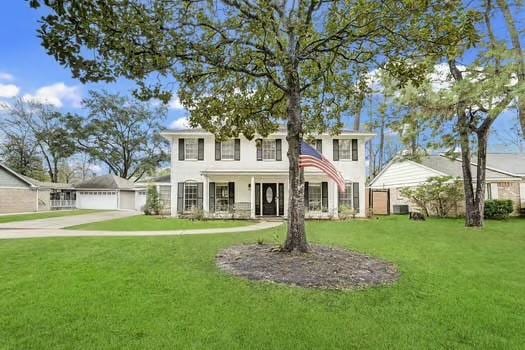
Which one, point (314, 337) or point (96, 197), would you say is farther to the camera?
point (96, 197)

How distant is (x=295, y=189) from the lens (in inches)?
303

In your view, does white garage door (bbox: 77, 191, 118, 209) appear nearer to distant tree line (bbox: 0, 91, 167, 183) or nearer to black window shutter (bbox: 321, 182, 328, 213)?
distant tree line (bbox: 0, 91, 167, 183)

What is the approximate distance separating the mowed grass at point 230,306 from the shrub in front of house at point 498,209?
1210cm

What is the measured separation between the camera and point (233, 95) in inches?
367

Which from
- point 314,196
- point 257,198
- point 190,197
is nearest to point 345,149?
point 314,196

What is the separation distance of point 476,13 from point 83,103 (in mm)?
38377

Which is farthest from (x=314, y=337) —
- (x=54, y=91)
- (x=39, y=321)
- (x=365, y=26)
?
(x=54, y=91)

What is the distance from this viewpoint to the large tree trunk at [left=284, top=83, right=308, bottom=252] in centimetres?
770

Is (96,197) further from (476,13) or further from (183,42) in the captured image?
(476,13)

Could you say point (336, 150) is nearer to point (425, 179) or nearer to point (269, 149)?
Result: point (269, 149)

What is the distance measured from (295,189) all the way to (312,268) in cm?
185

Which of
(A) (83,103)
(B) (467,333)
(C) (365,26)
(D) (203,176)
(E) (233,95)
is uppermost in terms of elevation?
(A) (83,103)

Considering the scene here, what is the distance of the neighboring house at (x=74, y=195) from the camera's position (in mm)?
28562

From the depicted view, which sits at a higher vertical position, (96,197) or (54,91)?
(54,91)
